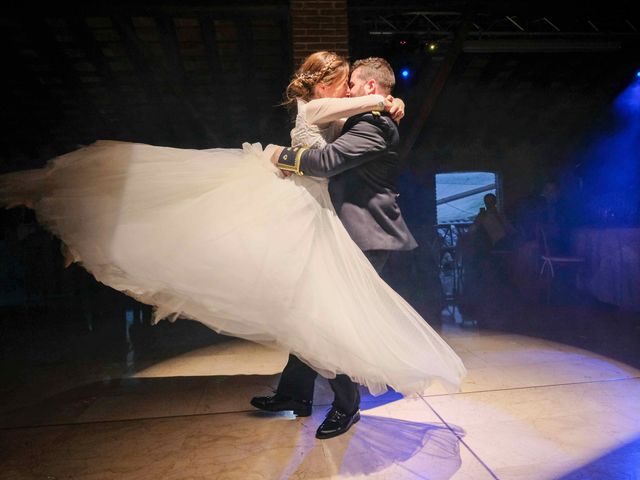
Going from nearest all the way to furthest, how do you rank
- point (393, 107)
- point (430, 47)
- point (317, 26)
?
1. point (393, 107)
2. point (317, 26)
3. point (430, 47)

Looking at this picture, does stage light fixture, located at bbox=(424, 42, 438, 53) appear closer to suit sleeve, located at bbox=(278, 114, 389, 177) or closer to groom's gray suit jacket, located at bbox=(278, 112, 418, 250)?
groom's gray suit jacket, located at bbox=(278, 112, 418, 250)

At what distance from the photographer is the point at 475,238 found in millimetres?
6297

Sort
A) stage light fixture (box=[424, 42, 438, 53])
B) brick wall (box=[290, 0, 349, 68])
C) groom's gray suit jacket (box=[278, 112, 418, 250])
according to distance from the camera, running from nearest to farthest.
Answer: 1. groom's gray suit jacket (box=[278, 112, 418, 250])
2. brick wall (box=[290, 0, 349, 68])
3. stage light fixture (box=[424, 42, 438, 53])

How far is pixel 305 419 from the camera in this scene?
211 centimetres

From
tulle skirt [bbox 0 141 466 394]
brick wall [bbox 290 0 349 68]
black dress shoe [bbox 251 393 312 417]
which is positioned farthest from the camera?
brick wall [bbox 290 0 349 68]

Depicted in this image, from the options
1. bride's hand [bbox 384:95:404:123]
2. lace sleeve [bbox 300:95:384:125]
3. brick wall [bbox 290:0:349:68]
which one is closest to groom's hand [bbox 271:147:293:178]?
lace sleeve [bbox 300:95:384:125]

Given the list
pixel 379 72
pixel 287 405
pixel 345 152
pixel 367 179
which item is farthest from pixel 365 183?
pixel 287 405

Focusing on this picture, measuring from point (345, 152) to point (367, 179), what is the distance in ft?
0.69

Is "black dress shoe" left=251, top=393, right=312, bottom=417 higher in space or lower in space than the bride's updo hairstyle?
lower

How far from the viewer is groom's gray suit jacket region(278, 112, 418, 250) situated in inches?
69.8

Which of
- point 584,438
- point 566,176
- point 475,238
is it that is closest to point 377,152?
point 584,438

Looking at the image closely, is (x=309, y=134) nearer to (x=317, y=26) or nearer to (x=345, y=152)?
(x=345, y=152)

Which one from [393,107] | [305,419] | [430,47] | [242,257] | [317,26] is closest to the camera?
[242,257]

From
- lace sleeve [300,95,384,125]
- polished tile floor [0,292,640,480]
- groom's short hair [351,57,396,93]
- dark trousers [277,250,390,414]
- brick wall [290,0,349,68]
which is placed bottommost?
polished tile floor [0,292,640,480]
